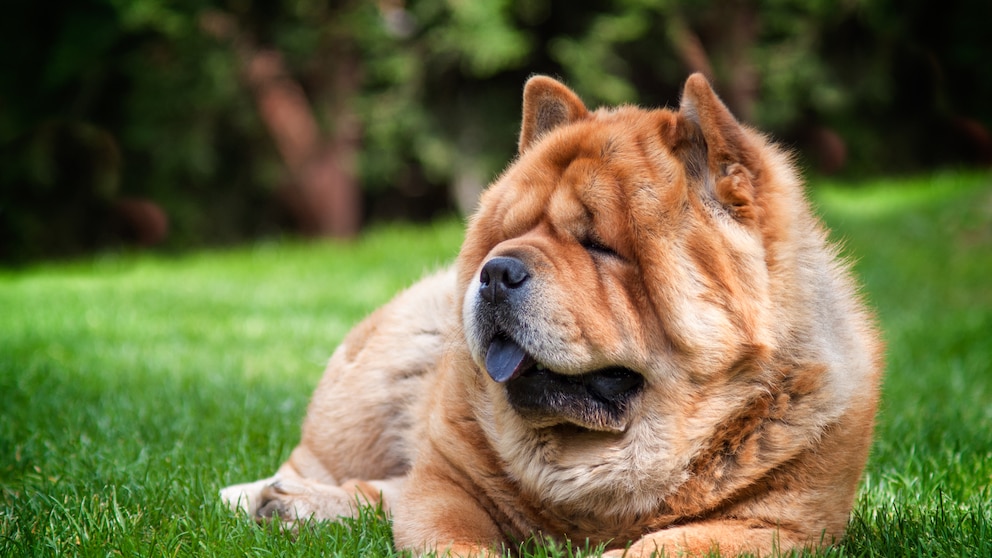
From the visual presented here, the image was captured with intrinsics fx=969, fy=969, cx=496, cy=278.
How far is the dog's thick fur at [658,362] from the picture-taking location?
82.2 inches

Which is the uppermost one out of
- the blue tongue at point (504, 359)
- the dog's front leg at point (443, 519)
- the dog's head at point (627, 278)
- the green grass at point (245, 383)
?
the dog's head at point (627, 278)

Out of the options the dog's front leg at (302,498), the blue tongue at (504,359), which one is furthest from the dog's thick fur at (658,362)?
the dog's front leg at (302,498)

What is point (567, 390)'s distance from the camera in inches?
84.0

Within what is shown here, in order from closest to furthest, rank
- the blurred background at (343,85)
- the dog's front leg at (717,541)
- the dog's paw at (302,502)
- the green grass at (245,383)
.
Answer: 1. the dog's front leg at (717,541)
2. the green grass at (245,383)
3. the dog's paw at (302,502)
4. the blurred background at (343,85)

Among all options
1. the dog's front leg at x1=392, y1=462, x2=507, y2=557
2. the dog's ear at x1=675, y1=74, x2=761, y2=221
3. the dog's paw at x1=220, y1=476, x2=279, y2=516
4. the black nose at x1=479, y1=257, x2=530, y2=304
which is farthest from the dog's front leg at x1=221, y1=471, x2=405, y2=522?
the dog's ear at x1=675, y1=74, x2=761, y2=221

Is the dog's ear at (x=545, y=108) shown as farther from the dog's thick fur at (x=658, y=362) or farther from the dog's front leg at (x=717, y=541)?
the dog's front leg at (x=717, y=541)

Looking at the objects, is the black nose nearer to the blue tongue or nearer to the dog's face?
the dog's face

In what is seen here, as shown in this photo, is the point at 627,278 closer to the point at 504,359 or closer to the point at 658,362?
the point at 658,362

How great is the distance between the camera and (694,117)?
7.27 ft

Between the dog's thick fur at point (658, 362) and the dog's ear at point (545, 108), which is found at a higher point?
the dog's ear at point (545, 108)

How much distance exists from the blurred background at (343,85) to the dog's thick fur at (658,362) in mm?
6499

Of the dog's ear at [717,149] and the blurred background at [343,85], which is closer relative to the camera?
the dog's ear at [717,149]

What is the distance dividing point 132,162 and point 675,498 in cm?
937

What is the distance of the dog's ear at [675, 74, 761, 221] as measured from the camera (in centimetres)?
214
